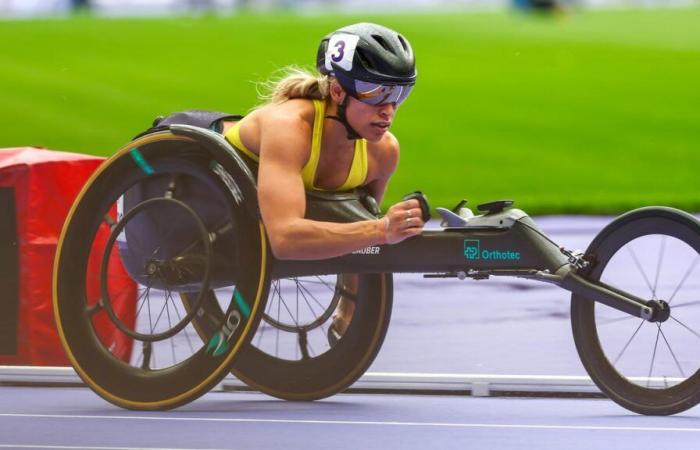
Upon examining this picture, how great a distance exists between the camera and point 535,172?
20.2 meters

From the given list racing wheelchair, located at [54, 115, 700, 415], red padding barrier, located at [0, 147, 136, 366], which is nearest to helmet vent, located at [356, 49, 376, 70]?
racing wheelchair, located at [54, 115, 700, 415]

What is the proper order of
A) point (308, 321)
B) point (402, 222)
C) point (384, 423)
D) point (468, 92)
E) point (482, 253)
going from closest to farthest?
point (402, 222) → point (482, 253) → point (384, 423) → point (308, 321) → point (468, 92)

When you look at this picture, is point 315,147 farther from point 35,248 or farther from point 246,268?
point 35,248

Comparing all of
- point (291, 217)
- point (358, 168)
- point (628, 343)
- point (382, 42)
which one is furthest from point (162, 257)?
point (628, 343)

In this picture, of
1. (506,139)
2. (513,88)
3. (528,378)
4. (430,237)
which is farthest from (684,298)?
(513,88)

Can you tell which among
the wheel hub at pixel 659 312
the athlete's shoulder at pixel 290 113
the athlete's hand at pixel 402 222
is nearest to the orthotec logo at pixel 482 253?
the athlete's hand at pixel 402 222

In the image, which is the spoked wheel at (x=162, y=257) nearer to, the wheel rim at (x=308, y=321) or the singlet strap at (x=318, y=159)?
the singlet strap at (x=318, y=159)

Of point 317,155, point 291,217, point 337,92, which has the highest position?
point 337,92

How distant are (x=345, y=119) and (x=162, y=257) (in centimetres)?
84

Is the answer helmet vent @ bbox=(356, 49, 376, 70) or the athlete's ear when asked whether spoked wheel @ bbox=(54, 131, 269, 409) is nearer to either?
the athlete's ear

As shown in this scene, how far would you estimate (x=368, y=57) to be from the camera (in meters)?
5.47

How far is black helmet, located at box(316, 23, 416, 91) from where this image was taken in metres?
5.45

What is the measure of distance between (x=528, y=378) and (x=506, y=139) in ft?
55.8

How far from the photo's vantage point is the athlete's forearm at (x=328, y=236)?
5.28 metres
